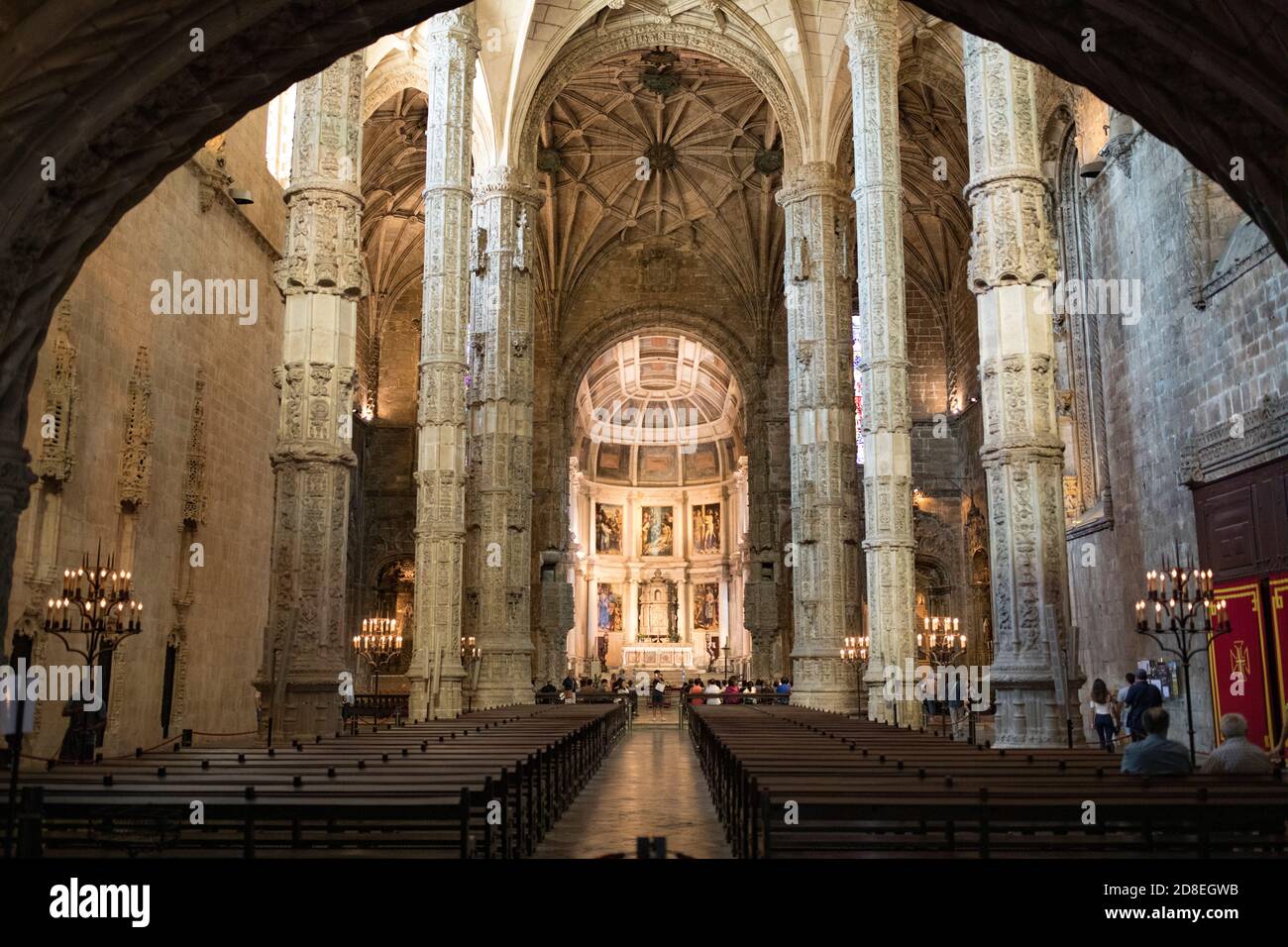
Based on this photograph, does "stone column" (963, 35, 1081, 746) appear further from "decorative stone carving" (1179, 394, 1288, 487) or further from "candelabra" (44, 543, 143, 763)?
"candelabra" (44, 543, 143, 763)

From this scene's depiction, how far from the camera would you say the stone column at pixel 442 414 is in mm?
19625

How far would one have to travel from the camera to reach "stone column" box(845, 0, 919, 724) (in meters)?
19.4

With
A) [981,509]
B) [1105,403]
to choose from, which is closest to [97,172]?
[1105,403]

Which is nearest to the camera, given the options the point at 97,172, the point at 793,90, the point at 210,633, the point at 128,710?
the point at 97,172

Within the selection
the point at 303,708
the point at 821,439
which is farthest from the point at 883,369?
the point at 303,708

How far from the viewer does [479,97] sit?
27969 mm

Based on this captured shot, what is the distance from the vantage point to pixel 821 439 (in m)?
25.1

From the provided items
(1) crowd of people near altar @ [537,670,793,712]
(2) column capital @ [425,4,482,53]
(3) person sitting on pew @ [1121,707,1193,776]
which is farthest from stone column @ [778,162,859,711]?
(3) person sitting on pew @ [1121,707,1193,776]

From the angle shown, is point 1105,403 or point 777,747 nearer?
point 777,747

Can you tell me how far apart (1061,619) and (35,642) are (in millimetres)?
12862

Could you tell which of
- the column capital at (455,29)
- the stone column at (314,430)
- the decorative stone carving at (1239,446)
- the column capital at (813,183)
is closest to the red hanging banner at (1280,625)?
the decorative stone carving at (1239,446)

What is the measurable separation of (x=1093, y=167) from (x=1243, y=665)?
10427 millimetres

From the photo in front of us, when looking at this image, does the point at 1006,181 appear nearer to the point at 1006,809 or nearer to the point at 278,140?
the point at 1006,809

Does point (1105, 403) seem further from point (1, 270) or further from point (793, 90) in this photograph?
point (1, 270)
